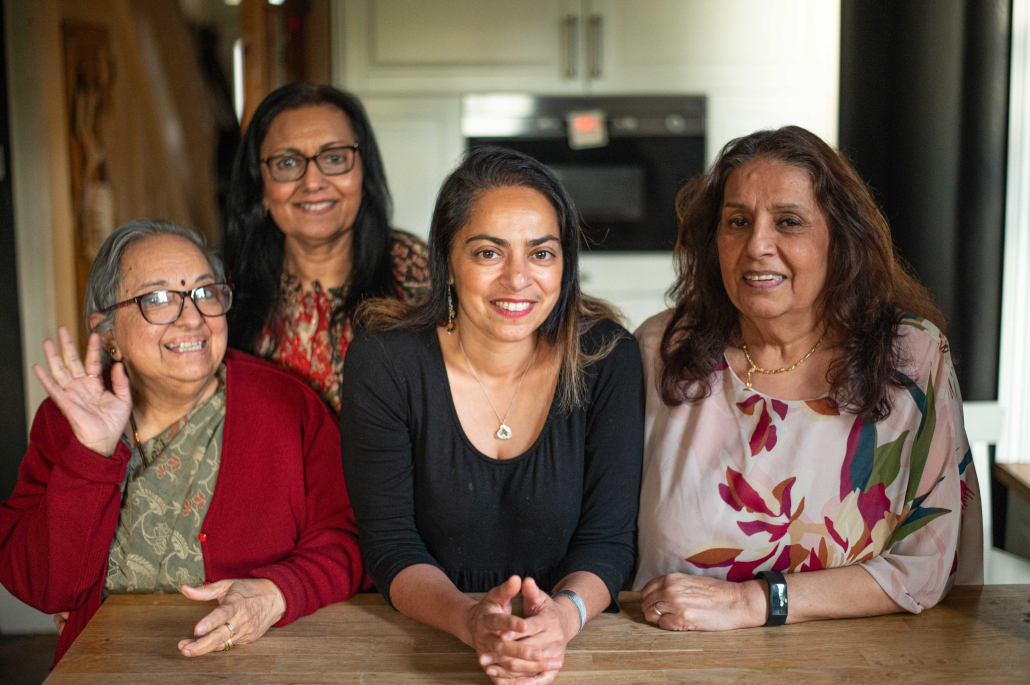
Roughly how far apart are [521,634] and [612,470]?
0.43 meters

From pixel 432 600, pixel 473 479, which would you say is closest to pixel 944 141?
pixel 473 479

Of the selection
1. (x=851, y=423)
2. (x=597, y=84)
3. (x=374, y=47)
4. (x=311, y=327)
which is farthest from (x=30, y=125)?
(x=851, y=423)

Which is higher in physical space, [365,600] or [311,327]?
[311,327]

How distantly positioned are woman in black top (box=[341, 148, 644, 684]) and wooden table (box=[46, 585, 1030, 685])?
154 millimetres

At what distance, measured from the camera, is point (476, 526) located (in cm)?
159

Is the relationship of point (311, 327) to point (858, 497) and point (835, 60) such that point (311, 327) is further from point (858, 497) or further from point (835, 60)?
point (835, 60)

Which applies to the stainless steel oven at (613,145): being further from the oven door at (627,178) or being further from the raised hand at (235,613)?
the raised hand at (235,613)

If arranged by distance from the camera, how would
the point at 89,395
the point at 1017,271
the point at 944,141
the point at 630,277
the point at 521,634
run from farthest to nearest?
1. the point at 630,277
2. the point at 1017,271
3. the point at 944,141
4. the point at 89,395
5. the point at 521,634

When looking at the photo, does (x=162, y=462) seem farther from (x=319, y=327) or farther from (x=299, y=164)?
(x=299, y=164)

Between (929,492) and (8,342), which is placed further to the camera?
(8,342)

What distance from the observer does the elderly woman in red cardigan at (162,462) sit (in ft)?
5.17

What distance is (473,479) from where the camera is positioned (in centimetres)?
158

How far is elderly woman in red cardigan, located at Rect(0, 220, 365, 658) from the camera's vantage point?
1.58 metres

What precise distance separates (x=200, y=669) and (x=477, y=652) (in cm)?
41
